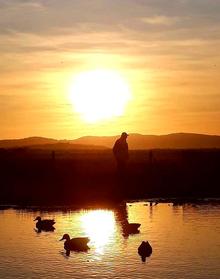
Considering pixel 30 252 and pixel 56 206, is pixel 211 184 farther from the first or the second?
pixel 30 252

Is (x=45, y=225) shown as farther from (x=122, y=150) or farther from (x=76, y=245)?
(x=122, y=150)

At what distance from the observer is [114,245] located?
1636 cm

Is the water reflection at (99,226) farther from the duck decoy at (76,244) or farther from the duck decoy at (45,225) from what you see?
the duck decoy at (45,225)

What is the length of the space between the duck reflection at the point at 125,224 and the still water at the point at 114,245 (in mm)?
67

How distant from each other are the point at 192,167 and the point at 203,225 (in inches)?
872

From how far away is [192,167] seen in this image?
136 ft

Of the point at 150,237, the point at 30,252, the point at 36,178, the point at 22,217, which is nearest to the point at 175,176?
the point at 36,178

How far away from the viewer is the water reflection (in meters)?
16.9

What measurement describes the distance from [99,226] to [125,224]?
94 centimetres

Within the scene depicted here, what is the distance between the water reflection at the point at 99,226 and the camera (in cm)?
1689

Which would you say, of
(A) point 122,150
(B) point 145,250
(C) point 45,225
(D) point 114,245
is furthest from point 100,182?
(B) point 145,250

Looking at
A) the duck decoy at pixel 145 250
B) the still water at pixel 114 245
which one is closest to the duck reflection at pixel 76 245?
the still water at pixel 114 245

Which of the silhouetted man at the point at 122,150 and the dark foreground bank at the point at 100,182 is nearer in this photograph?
the dark foreground bank at the point at 100,182

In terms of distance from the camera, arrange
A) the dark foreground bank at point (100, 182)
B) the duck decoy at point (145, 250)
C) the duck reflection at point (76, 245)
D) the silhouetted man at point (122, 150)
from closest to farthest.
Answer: the duck decoy at point (145, 250) < the duck reflection at point (76, 245) < the dark foreground bank at point (100, 182) < the silhouetted man at point (122, 150)
